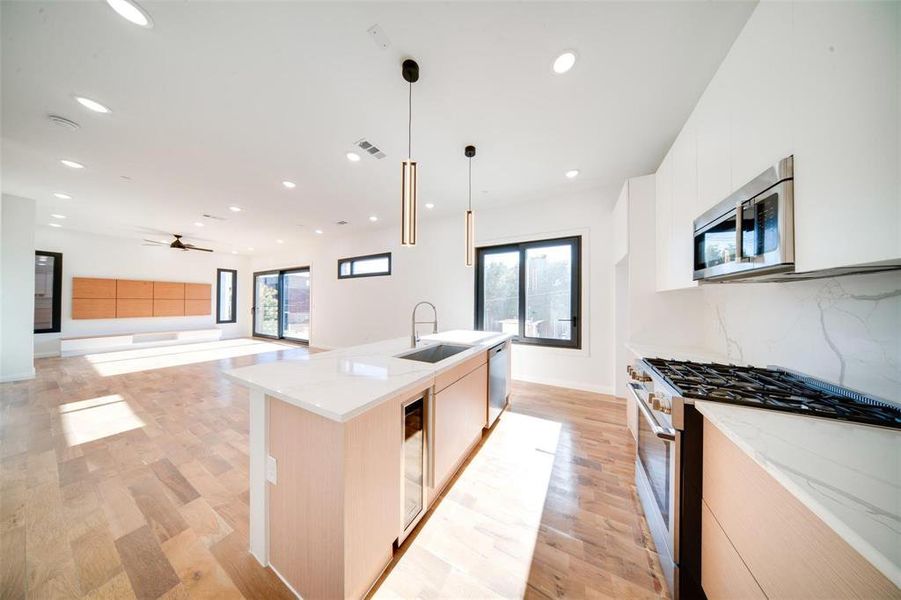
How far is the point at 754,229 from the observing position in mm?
1175

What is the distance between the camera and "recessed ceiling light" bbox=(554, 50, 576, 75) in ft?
5.39

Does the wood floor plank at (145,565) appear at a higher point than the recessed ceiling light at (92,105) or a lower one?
lower

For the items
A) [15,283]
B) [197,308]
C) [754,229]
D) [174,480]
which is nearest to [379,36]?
[754,229]

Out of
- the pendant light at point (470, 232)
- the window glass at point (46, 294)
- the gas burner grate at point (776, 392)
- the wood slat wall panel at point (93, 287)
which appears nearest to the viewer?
the gas burner grate at point (776, 392)

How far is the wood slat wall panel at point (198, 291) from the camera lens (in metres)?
7.51

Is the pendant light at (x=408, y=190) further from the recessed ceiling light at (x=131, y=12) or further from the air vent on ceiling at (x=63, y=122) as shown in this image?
the air vent on ceiling at (x=63, y=122)

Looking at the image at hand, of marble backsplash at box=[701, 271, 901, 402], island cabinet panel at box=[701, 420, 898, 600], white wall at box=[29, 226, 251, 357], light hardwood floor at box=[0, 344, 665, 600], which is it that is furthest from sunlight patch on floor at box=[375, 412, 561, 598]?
white wall at box=[29, 226, 251, 357]

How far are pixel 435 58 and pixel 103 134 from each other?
10.4 ft

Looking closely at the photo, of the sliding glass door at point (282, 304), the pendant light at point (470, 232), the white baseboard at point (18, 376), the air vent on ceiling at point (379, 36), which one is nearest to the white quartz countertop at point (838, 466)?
the pendant light at point (470, 232)

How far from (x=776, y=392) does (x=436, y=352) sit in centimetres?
203

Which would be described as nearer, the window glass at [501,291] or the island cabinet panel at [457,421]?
the island cabinet panel at [457,421]

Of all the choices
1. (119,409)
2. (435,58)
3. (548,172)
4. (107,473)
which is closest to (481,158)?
(548,172)

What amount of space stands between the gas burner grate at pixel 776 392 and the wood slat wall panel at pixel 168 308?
10.4 meters

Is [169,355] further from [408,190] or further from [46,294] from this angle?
[408,190]
